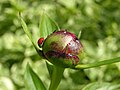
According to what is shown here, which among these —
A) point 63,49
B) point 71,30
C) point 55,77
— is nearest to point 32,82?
point 55,77

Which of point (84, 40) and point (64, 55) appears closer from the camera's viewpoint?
point (64, 55)

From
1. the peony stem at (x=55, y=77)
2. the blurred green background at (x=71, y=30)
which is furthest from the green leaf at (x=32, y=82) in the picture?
the blurred green background at (x=71, y=30)

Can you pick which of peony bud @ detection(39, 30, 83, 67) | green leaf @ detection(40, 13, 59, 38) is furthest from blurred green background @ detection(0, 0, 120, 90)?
peony bud @ detection(39, 30, 83, 67)

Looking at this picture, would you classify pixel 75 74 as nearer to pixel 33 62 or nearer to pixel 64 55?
pixel 33 62

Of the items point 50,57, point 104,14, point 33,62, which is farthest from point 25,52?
point 50,57

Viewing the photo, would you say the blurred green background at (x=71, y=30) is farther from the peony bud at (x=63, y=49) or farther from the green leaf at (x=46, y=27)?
the peony bud at (x=63, y=49)
